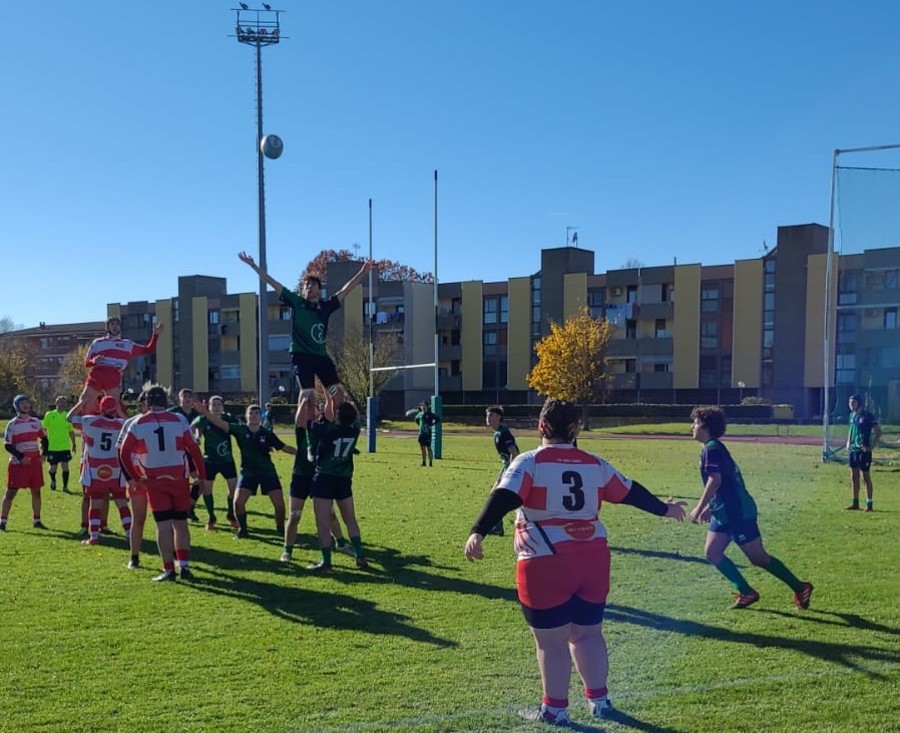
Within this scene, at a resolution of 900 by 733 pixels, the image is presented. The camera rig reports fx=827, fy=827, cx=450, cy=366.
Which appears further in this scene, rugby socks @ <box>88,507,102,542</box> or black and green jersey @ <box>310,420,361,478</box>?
rugby socks @ <box>88,507,102,542</box>

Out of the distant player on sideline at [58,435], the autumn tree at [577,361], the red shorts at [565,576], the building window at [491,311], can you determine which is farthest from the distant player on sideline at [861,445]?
the building window at [491,311]

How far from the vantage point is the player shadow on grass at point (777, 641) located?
629 cm

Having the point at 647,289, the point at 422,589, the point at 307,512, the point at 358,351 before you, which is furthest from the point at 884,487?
the point at 647,289

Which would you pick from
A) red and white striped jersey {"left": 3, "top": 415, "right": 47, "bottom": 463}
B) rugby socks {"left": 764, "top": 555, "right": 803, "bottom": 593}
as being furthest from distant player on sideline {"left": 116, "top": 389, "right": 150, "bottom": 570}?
rugby socks {"left": 764, "top": 555, "right": 803, "bottom": 593}

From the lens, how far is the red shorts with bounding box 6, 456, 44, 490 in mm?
12203

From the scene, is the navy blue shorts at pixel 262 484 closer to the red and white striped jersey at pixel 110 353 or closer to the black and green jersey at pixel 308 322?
→ the red and white striped jersey at pixel 110 353

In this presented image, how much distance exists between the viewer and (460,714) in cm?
526

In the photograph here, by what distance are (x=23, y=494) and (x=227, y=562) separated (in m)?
8.84

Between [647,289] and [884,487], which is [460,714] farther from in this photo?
[647,289]

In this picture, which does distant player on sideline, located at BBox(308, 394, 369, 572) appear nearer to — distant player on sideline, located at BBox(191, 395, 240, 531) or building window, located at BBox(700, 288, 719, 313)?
distant player on sideline, located at BBox(191, 395, 240, 531)

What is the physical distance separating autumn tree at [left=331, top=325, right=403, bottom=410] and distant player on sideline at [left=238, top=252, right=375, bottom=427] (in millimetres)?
39937

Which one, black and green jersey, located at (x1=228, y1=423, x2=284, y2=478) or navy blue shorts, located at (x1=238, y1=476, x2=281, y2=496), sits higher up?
black and green jersey, located at (x1=228, y1=423, x2=284, y2=478)

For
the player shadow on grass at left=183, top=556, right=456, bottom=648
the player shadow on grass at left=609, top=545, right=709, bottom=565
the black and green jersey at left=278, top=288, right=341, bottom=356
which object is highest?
the black and green jersey at left=278, top=288, right=341, bottom=356

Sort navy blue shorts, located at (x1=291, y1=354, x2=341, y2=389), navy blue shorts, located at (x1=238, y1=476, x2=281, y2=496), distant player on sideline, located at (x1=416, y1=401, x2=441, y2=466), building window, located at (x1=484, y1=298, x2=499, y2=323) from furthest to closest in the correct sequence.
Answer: building window, located at (x1=484, y1=298, x2=499, y2=323) < distant player on sideline, located at (x1=416, y1=401, x2=441, y2=466) < navy blue shorts, located at (x1=238, y1=476, x2=281, y2=496) < navy blue shorts, located at (x1=291, y1=354, x2=341, y2=389)
